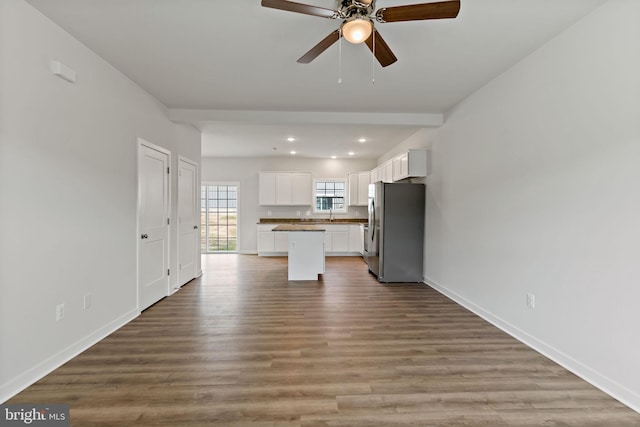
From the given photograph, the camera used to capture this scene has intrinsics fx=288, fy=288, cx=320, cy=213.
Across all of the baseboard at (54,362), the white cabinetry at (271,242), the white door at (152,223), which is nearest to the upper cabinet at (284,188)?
the white cabinetry at (271,242)

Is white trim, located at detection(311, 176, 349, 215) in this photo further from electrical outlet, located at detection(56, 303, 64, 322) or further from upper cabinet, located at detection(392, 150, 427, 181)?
electrical outlet, located at detection(56, 303, 64, 322)

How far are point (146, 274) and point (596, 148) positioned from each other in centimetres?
456

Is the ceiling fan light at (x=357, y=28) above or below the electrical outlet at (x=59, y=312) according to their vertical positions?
above

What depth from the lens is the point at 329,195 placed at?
26.7ft

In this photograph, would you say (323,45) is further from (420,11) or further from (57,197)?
(57,197)

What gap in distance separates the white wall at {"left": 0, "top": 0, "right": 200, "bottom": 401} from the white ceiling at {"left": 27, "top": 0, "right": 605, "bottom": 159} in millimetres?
307

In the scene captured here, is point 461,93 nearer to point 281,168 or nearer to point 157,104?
point 157,104

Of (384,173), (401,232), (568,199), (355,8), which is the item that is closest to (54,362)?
(355,8)

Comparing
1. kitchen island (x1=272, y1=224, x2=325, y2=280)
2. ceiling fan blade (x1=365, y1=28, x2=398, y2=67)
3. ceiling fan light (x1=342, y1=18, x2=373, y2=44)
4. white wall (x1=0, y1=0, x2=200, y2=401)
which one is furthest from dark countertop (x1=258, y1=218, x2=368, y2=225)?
ceiling fan light (x1=342, y1=18, x2=373, y2=44)

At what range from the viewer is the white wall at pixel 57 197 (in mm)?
1889

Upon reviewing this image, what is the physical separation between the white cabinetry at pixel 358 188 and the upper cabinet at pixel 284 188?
1.14 metres

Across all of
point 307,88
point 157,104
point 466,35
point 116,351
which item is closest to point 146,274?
point 116,351

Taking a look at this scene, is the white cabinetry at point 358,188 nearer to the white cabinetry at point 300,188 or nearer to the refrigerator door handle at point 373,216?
the white cabinetry at point 300,188

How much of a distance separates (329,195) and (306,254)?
3.32 meters
